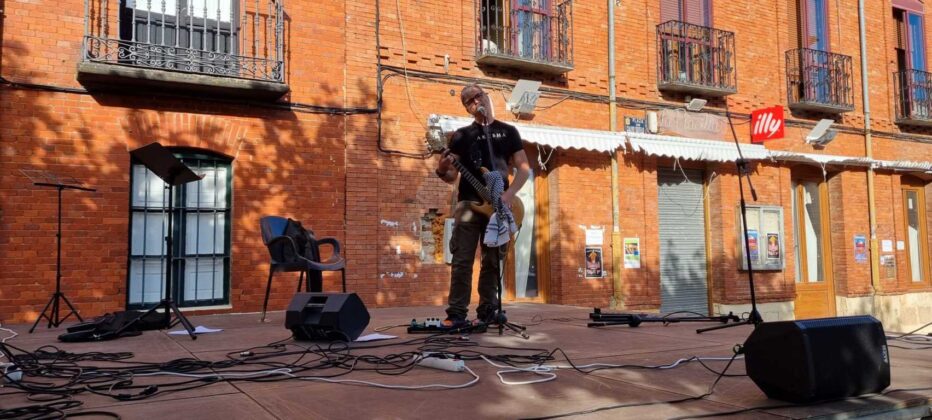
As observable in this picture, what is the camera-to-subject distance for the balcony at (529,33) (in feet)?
33.7

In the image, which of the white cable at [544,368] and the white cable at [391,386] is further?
the white cable at [544,368]

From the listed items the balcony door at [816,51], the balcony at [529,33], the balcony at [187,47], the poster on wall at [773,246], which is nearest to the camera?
the balcony at [187,47]

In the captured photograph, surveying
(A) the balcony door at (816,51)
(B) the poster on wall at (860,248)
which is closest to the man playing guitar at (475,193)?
(A) the balcony door at (816,51)

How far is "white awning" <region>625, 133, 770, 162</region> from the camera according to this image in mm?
10953

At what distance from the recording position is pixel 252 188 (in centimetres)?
858

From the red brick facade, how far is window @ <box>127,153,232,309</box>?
0.85ft

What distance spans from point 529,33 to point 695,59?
11.3ft

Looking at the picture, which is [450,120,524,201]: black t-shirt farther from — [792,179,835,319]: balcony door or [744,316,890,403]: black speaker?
[792,179,835,319]: balcony door

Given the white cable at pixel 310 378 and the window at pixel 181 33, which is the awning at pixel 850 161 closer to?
the window at pixel 181 33

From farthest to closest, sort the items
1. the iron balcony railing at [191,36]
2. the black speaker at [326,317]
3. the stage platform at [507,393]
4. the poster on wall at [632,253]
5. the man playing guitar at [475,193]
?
the poster on wall at [632,253], the iron balcony railing at [191,36], the man playing guitar at [475,193], the black speaker at [326,317], the stage platform at [507,393]

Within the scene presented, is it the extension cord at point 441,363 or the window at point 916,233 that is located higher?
the window at point 916,233

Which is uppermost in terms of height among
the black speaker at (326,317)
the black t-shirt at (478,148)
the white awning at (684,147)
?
the white awning at (684,147)

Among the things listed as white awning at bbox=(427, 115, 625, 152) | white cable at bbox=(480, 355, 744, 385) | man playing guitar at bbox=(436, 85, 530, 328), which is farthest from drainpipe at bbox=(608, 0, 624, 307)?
white cable at bbox=(480, 355, 744, 385)

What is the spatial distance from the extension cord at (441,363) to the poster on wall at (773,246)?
34.1 ft
